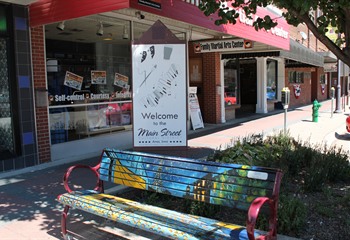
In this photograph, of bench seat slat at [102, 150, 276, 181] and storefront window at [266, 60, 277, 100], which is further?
storefront window at [266, 60, 277, 100]

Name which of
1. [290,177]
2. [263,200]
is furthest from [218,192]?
[290,177]

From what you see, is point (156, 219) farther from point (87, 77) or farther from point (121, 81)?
point (121, 81)

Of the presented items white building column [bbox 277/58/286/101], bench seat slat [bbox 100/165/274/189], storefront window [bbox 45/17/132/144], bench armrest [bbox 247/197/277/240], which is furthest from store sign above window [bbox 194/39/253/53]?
white building column [bbox 277/58/286/101]

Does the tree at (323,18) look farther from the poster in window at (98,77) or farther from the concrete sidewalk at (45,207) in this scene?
the poster in window at (98,77)

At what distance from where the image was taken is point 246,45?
11.7 meters

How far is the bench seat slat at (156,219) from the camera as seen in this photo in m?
3.17

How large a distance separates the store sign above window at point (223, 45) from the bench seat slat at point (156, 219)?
8.64 m

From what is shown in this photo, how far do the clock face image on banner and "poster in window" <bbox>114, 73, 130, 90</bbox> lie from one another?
4.88 m

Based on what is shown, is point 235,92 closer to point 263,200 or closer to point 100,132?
point 100,132

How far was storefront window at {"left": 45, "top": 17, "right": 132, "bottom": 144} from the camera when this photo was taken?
8867 millimetres

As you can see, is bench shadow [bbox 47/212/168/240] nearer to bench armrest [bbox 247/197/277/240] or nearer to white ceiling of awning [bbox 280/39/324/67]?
bench armrest [bbox 247/197/277/240]

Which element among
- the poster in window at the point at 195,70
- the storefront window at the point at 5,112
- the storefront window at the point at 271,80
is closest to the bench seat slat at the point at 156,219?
the storefront window at the point at 5,112

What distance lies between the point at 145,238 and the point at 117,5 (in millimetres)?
3940

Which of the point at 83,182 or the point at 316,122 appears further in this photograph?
the point at 316,122
